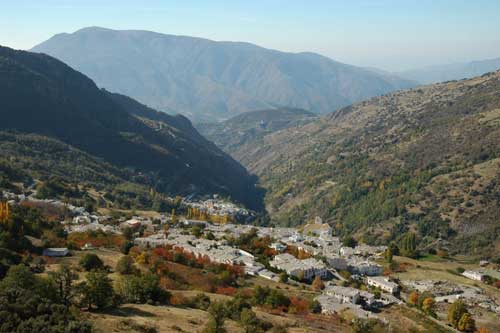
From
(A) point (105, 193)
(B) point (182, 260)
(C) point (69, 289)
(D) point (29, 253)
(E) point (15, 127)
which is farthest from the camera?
(E) point (15, 127)

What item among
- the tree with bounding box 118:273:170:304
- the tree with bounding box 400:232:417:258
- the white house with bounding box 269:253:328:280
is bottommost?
the tree with bounding box 400:232:417:258

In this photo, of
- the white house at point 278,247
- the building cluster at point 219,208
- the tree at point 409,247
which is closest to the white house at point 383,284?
the white house at point 278,247

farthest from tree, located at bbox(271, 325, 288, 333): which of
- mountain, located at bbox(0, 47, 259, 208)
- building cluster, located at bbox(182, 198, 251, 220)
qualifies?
mountain, located at bbox(0, 47, 259, 208)

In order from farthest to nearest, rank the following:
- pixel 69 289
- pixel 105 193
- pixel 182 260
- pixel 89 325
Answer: pixel 105 193, pixel 182 260, pixel 69 289, pixel 89 325

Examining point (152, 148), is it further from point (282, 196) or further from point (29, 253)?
point (29, 253)

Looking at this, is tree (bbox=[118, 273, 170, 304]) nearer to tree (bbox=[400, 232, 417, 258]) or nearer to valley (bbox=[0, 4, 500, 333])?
Answer: valley (bbox=[0, 4, 500, 333])

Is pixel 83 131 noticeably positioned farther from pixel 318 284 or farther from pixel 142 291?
pixel 142 291

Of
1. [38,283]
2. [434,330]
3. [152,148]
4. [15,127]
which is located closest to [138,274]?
[38,283]
